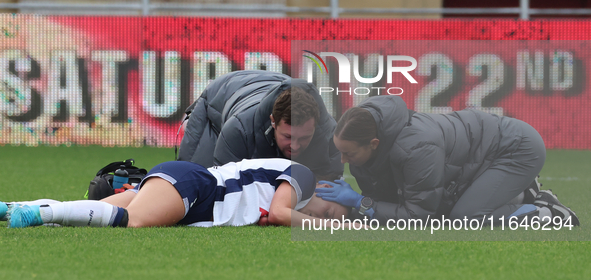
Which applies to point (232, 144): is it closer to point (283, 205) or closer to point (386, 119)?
point (283, 205)

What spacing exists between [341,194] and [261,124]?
33.6 inches

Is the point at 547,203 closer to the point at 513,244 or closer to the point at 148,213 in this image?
the point at 513,244

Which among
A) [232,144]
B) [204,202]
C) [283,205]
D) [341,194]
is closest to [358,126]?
[341,194]

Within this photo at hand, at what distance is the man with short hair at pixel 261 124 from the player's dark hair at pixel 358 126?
8 cm

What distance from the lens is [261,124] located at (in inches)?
152

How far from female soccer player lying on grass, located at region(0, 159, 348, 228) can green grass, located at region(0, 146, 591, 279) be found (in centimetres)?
7

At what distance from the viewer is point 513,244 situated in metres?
2.91

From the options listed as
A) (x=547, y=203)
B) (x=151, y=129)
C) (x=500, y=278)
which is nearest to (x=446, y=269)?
(x=500, y=278)

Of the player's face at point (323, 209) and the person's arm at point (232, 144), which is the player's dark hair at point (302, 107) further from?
the person's arm at point (232, 144)

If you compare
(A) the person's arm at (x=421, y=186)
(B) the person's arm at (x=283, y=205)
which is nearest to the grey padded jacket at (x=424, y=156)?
(A) the person's arm at (x=421, y=186)

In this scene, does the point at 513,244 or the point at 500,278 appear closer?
the point at 500,278

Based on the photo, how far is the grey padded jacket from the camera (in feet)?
9.98

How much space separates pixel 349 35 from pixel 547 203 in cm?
672

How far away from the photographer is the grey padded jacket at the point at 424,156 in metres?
3.04
